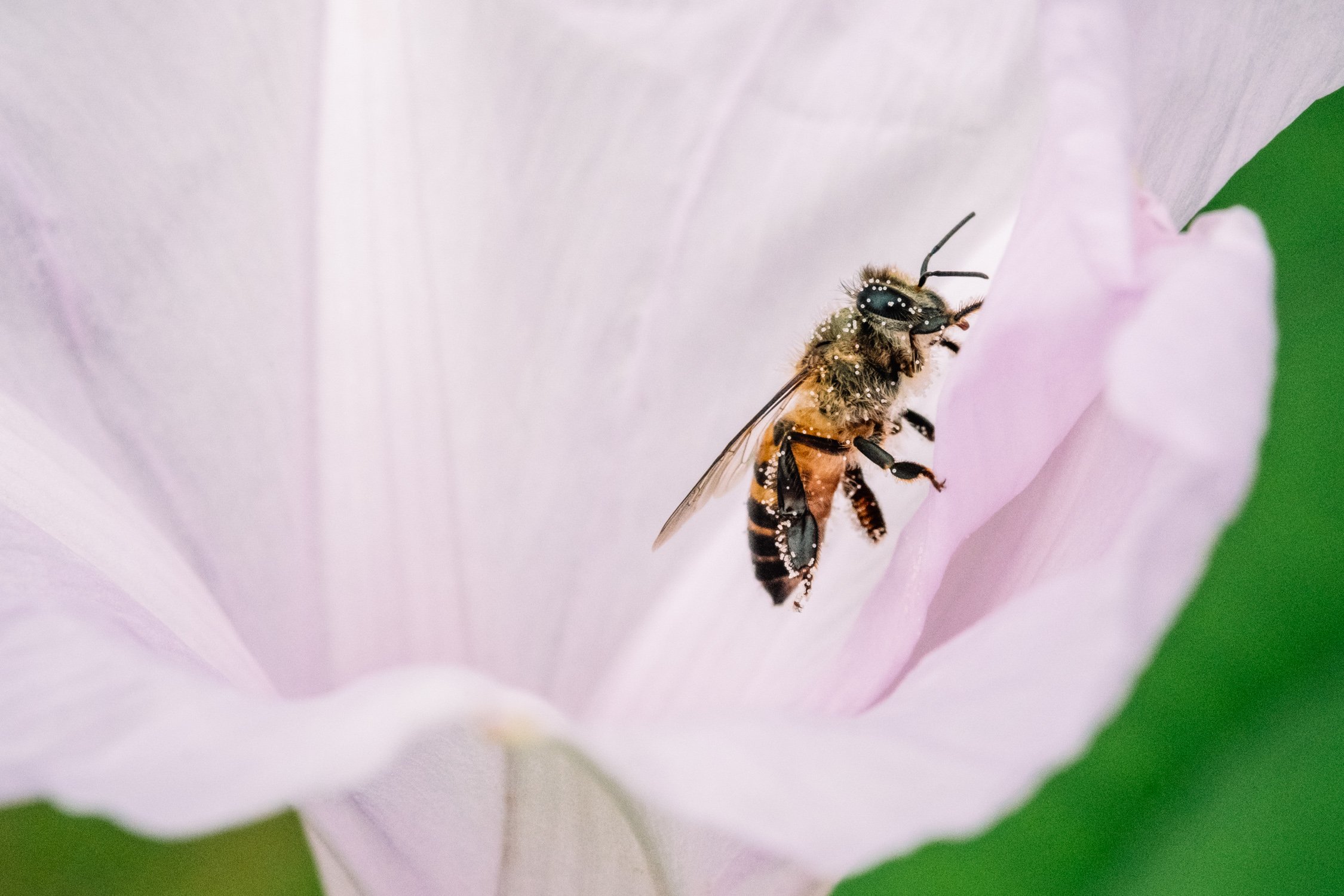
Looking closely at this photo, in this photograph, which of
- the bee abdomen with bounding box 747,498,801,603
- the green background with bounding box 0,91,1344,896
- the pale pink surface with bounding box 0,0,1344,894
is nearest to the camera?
the pale pink surface with bounding box 0,0,1344,894

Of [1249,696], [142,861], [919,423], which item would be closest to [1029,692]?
[919,423]

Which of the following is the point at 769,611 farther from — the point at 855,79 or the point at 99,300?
the point at 99,300

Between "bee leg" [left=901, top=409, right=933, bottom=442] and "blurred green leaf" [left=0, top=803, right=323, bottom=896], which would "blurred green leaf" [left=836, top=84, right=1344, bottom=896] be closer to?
"bee leg" [left=901, top=409, right=933, bottom=442]

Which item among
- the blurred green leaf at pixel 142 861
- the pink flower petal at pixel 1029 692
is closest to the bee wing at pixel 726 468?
the pink flower petal at pixel 1029 692

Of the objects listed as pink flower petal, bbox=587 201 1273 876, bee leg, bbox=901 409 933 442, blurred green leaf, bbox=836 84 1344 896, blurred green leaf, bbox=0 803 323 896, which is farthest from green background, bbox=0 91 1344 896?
pink flower petal, bbox=587 201 1273 876

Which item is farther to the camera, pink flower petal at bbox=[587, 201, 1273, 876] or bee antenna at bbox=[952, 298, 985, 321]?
bee antenna at bbox=[952, 298, 985, 321]

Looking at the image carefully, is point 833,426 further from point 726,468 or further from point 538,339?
point 538,339
